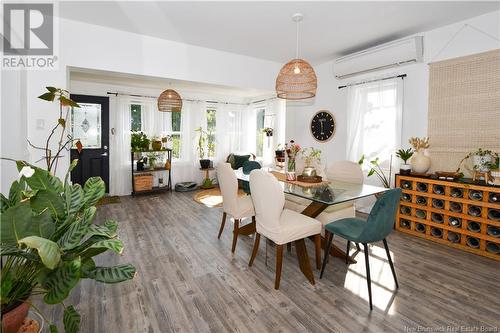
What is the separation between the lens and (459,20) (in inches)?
125

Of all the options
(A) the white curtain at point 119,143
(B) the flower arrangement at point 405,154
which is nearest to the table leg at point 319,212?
(B) the flower arrangement at point 405,154

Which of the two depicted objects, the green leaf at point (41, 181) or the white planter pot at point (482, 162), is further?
the white planter pot at point (482, 162)

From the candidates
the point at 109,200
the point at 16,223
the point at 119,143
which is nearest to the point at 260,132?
the point at 119,143

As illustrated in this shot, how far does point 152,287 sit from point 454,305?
7.86 feet

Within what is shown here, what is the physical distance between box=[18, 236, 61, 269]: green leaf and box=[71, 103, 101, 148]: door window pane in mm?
5543

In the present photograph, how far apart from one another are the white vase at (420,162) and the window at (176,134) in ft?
16.6

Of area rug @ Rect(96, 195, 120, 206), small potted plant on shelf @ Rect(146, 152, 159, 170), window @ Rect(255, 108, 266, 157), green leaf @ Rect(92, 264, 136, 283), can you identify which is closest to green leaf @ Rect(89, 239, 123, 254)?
green leaf @ Rect(92, 264, 136, 283)

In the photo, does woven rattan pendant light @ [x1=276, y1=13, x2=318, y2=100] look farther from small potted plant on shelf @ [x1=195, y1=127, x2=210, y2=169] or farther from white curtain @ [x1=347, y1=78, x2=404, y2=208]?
small potted plant on shelf @ [x1=195, y1=127, x2=210, y2=169]

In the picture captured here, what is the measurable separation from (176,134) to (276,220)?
16.4ft

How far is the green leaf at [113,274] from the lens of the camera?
103cm

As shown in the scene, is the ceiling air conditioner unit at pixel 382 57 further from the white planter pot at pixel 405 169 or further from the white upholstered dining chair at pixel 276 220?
the white upholstered dining chair at pixel 276 220

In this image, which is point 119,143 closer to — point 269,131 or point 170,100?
point 170,100

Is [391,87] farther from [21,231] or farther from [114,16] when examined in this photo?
[21,231]

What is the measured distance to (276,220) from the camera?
7.34 ft
